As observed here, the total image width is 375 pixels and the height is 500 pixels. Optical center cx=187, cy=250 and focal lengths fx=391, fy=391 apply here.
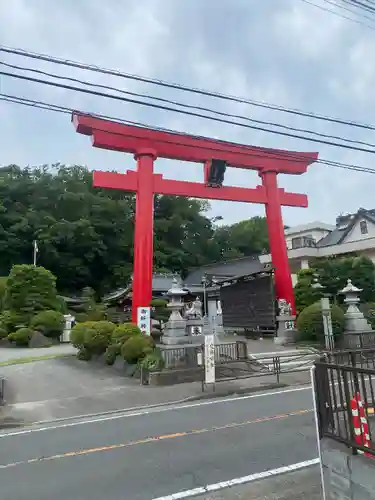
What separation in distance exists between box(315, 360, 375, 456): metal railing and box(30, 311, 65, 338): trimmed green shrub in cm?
2165

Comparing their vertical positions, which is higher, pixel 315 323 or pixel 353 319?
pixel 353 319

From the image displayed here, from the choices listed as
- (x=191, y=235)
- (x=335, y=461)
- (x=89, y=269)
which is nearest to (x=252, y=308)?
(x=335, y=461)

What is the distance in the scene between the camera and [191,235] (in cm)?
5931

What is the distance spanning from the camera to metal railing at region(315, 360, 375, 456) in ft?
12.1

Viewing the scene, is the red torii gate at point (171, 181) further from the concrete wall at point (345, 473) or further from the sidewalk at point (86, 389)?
the concrete wall at point (345, 473)

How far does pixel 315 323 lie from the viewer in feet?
64.3

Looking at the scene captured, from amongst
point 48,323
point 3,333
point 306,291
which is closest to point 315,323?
point 306,291

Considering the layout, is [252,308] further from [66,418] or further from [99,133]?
[66,418]

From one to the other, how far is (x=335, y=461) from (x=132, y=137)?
18.5 metres

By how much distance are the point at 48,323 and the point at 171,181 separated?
11.2 m

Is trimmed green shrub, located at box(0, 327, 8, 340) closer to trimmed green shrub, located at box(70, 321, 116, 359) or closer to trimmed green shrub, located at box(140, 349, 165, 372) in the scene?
trimmed green shrub, located at box(70, 321, 116, 359)

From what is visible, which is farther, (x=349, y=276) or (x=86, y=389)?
(x=349, y=276)

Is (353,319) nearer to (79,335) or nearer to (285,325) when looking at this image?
(285,325)

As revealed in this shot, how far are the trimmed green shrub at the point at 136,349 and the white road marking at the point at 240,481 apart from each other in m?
8.71
